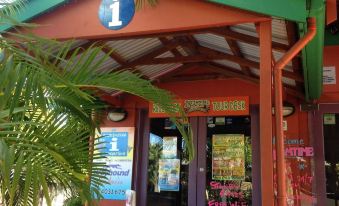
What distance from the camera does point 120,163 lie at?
7.33 m

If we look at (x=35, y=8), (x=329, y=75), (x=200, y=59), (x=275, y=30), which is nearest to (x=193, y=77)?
(x=200, y=59)

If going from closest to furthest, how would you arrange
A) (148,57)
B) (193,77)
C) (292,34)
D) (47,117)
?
(47,117) → (292,34) → (148,57) → (193,77)

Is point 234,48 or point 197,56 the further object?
point 197,56

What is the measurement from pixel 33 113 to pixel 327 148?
5.27 metres

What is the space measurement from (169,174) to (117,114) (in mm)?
1490

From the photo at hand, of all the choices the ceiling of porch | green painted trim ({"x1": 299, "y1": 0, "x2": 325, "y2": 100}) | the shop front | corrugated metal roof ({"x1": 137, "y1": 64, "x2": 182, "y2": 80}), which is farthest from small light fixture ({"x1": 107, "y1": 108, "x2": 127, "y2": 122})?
green painted trim ({"x1": 299, "y1": 0, "x2": 325, "y2": 100})

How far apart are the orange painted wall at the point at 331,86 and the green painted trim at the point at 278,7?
3.56 metres

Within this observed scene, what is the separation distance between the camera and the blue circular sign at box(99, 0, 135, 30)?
4.10m

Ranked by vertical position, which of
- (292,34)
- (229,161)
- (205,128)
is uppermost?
(292,34)

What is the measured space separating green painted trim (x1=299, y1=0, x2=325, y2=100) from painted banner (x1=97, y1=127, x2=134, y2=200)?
324cm

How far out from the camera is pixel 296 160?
6.43 metres

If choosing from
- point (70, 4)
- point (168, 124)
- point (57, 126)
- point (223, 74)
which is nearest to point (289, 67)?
point (223, 74)

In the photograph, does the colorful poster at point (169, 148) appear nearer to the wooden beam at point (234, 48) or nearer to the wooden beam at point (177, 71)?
the wooden beam at point (177, 71)

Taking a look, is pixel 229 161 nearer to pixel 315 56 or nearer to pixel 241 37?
pixel 241 37
